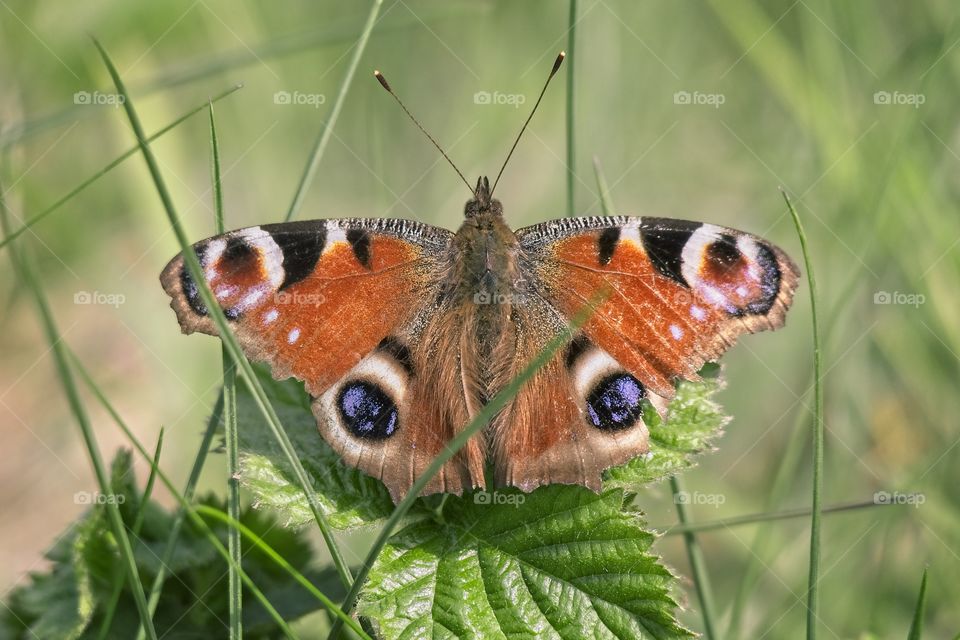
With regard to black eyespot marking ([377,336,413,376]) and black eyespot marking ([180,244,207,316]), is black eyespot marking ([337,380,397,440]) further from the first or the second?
black eyespot marking ([180,244,207,316])

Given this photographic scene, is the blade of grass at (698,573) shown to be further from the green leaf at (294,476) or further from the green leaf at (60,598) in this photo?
the green leaf at (60,598)

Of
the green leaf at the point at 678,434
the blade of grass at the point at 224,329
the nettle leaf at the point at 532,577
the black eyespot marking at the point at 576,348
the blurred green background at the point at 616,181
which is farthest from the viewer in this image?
the blurred green background at the point at 616,181

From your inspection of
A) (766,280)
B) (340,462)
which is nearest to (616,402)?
(766,280)

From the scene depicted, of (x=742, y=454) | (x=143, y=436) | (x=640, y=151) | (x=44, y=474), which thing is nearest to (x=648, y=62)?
(x=640, y=151)

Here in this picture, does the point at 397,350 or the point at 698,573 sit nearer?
the point at 698,573

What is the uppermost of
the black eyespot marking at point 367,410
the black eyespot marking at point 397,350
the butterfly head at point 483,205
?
the butterfly head at point 483,205

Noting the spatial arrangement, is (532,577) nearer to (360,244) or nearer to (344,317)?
(344,317)

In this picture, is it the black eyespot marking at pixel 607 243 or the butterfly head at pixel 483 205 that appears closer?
the black eyespot marking at pixel 607 243

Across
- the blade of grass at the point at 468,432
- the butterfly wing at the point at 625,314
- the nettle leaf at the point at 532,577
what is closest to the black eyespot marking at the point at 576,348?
the butterfly wing at the point at 625,314
